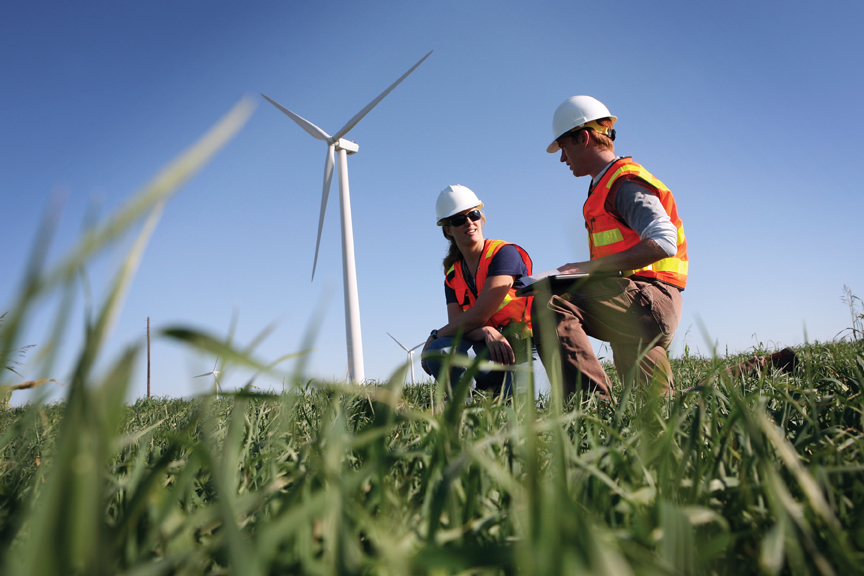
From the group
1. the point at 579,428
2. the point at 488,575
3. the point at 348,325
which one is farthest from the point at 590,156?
the point at 348,325

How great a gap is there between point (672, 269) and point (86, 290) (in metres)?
5.09

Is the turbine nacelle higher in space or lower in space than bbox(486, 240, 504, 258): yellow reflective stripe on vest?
higher

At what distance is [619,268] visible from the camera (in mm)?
4398

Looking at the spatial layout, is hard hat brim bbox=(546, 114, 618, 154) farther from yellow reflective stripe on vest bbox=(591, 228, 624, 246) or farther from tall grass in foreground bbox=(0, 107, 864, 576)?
tall grass in foreground bbox=(0, 107, 864, 576)

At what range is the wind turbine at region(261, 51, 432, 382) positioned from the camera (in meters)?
16.2

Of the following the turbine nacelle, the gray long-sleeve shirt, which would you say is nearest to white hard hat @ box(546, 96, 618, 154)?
the gray long-sleeve shirt

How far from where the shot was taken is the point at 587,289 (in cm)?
498

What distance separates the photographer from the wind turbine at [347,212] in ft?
53.1

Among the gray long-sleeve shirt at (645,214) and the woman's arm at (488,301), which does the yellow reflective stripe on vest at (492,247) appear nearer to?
the woman's arm at (488,301)

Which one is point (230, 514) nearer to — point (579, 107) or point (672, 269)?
point (672, 269)

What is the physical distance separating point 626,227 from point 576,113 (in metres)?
1.39

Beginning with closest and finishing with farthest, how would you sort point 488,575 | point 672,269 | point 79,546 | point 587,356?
1. point 79,546
2. point 488,575
3. point 587,356
4. point 672,269

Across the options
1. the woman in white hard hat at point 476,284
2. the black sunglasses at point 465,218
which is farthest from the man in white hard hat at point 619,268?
the black sunglasses at point 465,218

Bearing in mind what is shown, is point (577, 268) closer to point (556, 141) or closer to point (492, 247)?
point (556, 141)
